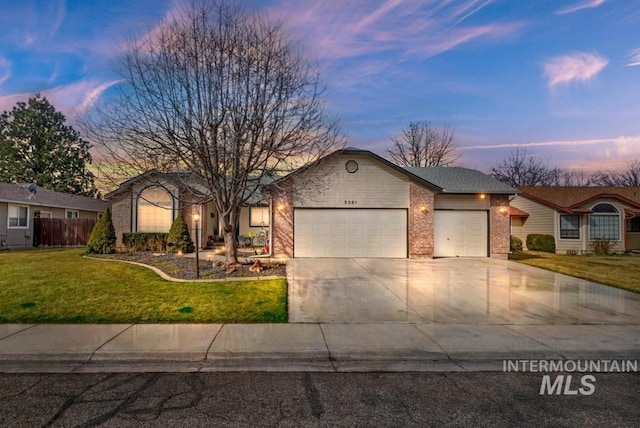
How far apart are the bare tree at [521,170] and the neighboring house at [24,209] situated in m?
45.5

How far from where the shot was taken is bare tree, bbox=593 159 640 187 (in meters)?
45.2

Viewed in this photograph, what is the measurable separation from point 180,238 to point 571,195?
24.6 metres

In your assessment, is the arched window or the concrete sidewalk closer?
the concrete sidewalk

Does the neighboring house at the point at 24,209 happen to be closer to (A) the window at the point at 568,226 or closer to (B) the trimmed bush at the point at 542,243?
(B) the trimmed bush at the point at 542,243

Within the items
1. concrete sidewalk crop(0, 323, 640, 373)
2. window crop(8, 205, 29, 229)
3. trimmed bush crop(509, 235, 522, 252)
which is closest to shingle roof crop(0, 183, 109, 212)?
window crop(8, 205, 29, 229)

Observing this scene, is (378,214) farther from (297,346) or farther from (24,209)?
(24,209)

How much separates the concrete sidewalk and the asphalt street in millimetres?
304

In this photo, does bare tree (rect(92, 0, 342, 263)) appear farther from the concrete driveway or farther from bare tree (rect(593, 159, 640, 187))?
bare tree (rect(593, 159, 640, 187))

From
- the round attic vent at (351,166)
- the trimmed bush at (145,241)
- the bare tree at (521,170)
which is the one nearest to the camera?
the round attic vent at (351,166)

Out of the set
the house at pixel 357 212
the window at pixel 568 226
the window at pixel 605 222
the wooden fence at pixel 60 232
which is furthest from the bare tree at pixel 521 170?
the wooden fence at pixel 60 232

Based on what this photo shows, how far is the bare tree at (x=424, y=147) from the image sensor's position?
33.8m

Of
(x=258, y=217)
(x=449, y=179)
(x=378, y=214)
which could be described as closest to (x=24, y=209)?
(x=258, y=217)

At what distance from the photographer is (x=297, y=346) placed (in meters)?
4.95

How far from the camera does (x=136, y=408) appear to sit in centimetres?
333
